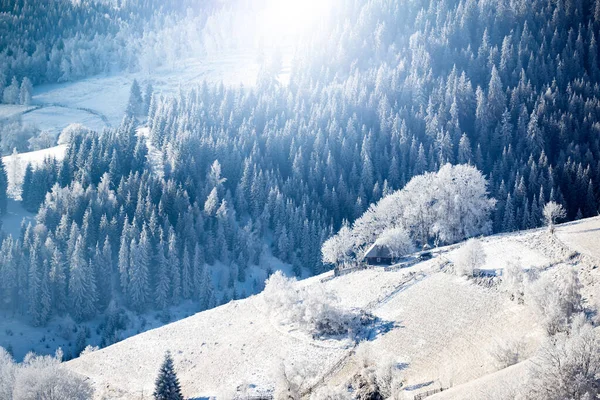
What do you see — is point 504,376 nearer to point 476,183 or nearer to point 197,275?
point 476,183

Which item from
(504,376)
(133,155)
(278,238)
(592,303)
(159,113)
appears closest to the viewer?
(504,376)

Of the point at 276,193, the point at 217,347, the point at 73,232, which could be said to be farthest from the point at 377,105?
the point at 217,347

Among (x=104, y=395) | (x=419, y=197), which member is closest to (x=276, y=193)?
(x=419, y=197)

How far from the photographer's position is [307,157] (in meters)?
150

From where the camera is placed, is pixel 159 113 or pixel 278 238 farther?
pixel 159 113

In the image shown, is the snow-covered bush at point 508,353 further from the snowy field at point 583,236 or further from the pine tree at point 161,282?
the pine tree at point 161,282

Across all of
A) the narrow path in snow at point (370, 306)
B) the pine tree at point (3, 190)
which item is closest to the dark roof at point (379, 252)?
the narrow path in snow at point (370, 306)

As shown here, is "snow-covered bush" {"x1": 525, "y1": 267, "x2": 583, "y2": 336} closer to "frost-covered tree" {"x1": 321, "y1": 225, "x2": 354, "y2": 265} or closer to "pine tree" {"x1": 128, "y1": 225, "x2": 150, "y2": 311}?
"frost-covered tree" {"x1": 321, "y1": 225, "x2": 354, "y2": 265}

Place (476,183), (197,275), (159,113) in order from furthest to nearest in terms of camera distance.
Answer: (159,113) < (197,275) < (476,183)

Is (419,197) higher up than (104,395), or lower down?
higher up

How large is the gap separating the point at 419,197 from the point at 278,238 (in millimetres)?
33040

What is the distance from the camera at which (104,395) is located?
227 ft

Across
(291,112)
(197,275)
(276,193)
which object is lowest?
(197,275)

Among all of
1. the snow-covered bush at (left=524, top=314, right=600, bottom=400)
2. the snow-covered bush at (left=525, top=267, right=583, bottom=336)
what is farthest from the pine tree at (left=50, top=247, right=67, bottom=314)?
the snow-covered bush at (left=524, top=314, right=600, bottom=400)
